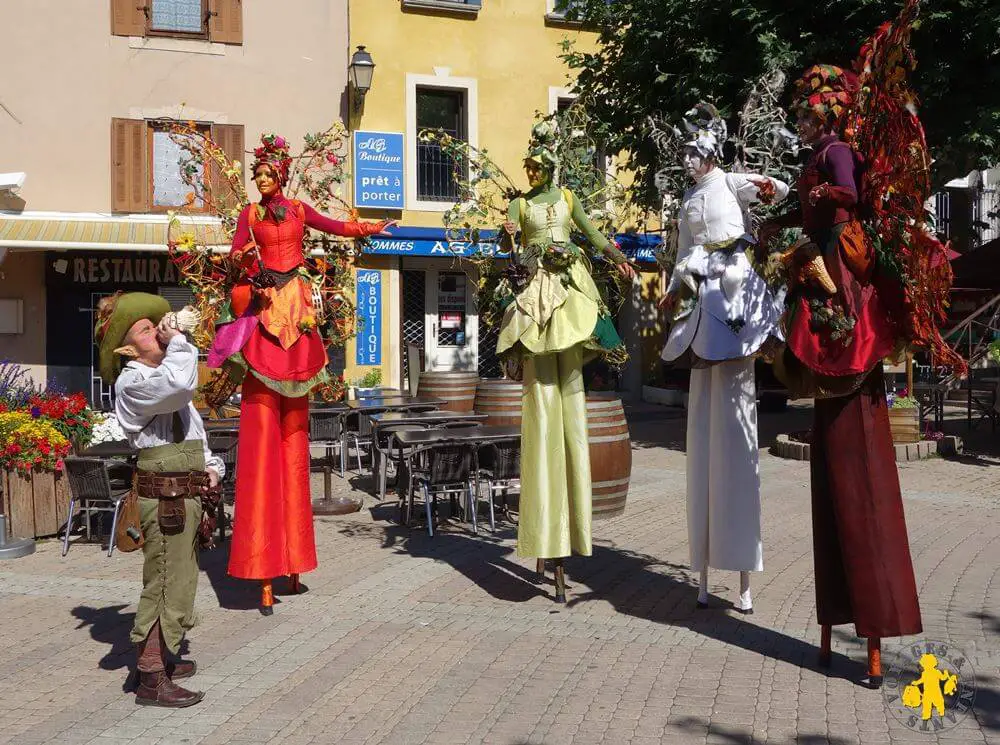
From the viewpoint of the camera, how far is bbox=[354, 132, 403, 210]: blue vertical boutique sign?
1862 centimetres

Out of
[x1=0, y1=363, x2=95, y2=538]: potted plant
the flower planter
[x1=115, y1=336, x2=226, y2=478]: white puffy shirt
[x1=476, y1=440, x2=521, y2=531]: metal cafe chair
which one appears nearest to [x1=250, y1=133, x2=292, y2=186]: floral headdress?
[x1=115, y1=336, x2=226, y2=478]: white puffy shirt

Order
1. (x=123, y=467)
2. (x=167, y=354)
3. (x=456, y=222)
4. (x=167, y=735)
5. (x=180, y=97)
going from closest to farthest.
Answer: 1. (x=167, y=735)
2. (x=167, y=354)
3. (x=456, y=222)
4. (x=123, y=467)
5. (x=180, y=97)

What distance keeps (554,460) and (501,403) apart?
11.5ft

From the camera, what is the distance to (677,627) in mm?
5578

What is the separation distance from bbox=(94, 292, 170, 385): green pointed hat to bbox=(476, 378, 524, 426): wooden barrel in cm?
501

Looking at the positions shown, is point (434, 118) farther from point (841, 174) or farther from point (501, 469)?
point (841, 174)

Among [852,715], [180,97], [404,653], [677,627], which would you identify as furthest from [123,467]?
[180,97]

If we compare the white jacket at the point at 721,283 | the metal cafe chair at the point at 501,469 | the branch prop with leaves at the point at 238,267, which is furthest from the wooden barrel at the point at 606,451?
the white jacket at the point at 721,283

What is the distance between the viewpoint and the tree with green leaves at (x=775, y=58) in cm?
1162

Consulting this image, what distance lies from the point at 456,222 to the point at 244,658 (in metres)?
3.45

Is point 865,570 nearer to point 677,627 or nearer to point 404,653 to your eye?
point 677,627

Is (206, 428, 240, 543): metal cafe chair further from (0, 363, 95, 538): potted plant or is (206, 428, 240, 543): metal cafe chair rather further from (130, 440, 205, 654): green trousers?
(130, 440, 205, 654): green trousers

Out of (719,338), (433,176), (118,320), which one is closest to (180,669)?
(118,320)
